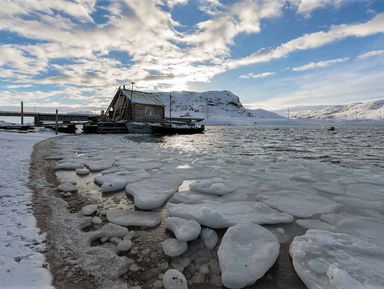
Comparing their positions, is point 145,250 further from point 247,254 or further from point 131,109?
point 131,109

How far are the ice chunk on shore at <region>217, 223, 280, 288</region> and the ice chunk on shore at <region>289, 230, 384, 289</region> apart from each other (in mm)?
302

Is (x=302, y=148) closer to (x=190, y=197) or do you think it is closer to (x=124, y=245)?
(x=190, y=197)

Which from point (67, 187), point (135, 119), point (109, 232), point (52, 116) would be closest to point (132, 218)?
point (109, 232)

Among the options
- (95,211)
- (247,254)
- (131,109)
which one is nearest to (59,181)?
(95,211)

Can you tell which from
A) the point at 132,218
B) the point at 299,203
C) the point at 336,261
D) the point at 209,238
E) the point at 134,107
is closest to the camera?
the point at 336,261

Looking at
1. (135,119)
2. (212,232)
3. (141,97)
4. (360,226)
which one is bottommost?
(212,232)

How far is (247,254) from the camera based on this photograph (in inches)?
110

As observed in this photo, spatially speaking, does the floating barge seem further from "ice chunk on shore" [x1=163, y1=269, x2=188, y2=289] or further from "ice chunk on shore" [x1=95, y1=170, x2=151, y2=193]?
"ice chunk on shore" [x1=163, y1=269, x2=188, y2=289]

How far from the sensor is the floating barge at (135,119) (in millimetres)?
30109

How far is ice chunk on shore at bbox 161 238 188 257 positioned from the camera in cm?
298

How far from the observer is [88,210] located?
4184 millimetres

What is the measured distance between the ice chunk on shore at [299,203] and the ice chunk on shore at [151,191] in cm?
204

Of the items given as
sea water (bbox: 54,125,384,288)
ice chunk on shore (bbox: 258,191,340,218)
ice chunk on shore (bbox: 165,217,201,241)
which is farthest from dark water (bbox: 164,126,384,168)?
ice chunk on shore (bbox: 165,217,201,241)

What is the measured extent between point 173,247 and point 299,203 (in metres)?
2.82
